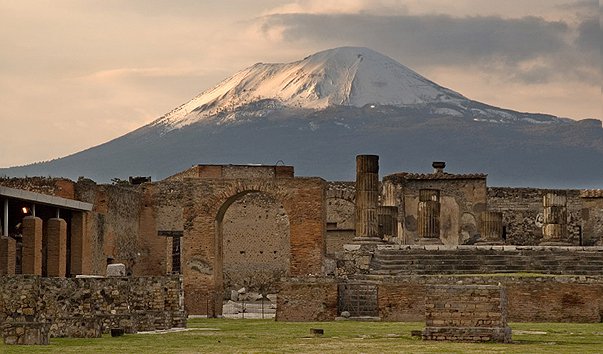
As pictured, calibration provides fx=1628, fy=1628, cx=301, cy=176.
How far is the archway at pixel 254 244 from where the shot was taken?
58250 millimetres

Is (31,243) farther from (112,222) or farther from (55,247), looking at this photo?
(112,222)

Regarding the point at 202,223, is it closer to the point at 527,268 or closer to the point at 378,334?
the point at 527,268

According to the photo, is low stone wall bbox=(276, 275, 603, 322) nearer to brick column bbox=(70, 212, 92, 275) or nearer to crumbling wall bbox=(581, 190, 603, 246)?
brick column bbox=(70, 212, 92, 275)

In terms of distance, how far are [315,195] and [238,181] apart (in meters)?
2.05

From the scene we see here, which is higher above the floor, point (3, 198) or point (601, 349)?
point (3, 198)

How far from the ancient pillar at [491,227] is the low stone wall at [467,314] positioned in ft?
96.9

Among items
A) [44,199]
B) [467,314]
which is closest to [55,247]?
[44,199]

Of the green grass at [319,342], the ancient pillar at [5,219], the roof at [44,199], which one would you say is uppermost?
the roof at [44,199]

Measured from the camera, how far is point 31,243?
133 ft

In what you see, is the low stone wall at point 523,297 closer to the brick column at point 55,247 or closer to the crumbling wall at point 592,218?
the brick column at point 55,247

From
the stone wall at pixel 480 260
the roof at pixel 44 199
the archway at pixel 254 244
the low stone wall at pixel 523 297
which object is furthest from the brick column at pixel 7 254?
the archway at pixel 254 244

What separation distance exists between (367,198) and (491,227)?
9.89 m

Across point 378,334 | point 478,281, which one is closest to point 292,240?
point 478,281

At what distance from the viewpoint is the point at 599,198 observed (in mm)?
58656
